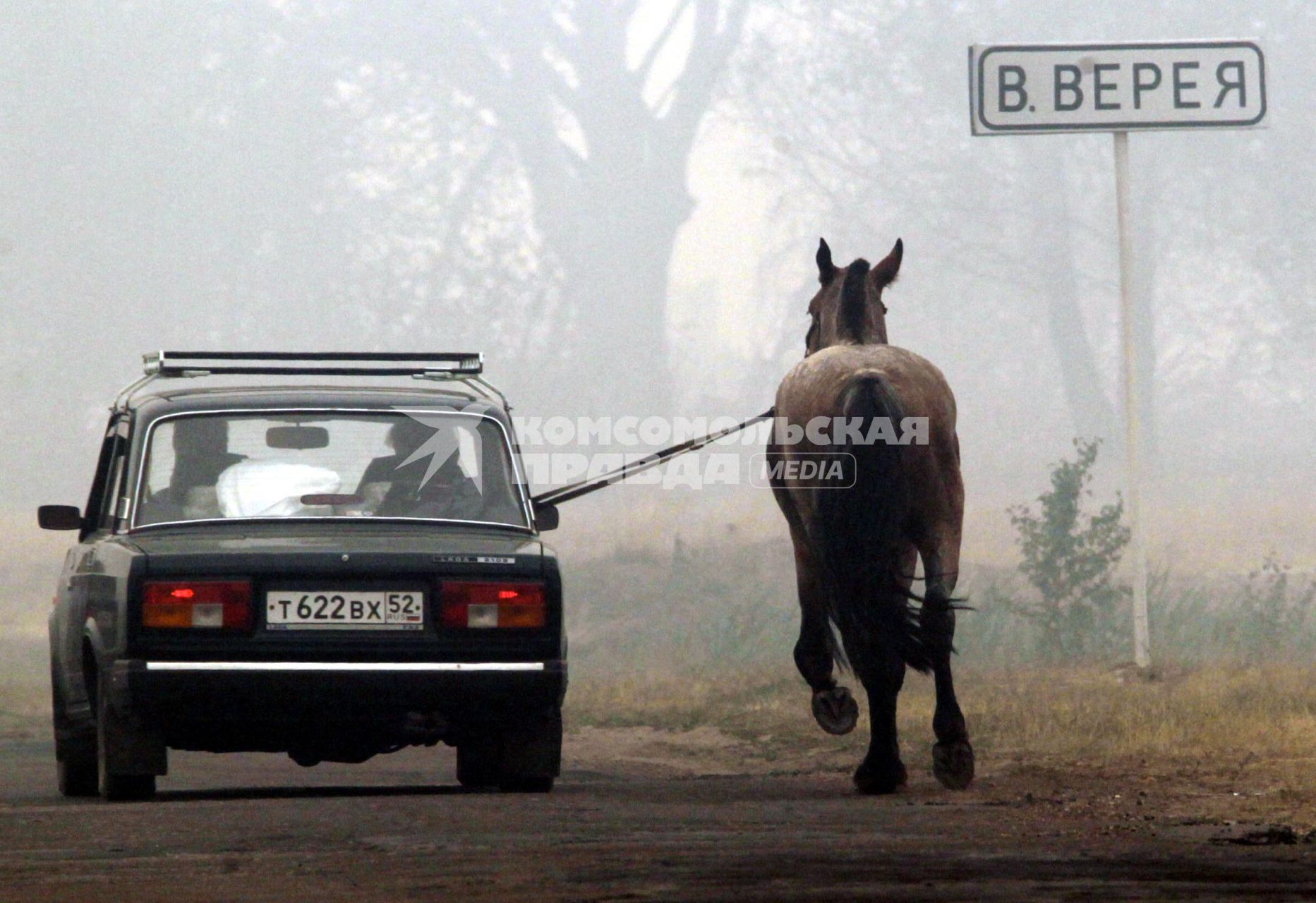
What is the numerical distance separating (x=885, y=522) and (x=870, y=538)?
0.09 meters

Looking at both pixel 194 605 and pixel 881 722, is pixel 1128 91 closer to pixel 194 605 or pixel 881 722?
pixel 881 722

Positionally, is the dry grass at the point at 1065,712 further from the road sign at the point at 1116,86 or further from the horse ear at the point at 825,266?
the road sign at the point at 1116,86

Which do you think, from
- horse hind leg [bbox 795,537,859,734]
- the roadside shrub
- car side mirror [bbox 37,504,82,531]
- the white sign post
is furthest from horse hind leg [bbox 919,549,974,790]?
the roadside shrub

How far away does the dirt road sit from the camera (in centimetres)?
589

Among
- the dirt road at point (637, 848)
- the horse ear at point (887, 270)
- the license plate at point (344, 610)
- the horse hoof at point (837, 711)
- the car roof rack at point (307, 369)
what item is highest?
the horse ear at point (887, 270)

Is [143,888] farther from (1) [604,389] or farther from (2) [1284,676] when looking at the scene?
(1) [604,389]

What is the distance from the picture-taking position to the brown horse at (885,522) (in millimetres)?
9117

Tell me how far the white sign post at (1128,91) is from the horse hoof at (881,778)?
19.2 ft

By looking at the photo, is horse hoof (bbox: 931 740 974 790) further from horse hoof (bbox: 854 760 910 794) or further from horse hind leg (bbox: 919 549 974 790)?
horse hoof (bbox: 854 760 910 794)

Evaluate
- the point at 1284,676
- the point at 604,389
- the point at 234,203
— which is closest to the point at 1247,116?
the point at 1284,676

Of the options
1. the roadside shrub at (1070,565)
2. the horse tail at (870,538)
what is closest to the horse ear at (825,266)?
the horse tail at (870,538)

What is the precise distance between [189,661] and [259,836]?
1088 mm

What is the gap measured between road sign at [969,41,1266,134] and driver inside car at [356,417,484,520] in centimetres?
664

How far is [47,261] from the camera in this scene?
1671 inches
